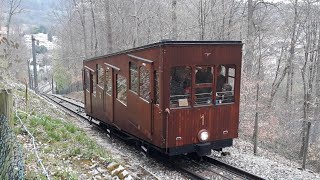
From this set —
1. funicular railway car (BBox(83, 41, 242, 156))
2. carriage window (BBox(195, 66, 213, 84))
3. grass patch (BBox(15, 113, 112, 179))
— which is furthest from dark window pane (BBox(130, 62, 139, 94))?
grass patch (BBox(15, 113, 112, 179))

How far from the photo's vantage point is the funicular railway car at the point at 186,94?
26.6 ft

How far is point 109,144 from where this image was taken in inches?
457

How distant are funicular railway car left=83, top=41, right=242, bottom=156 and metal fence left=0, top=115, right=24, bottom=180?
386cm

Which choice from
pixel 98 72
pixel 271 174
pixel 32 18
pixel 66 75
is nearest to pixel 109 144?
pixel 98 72

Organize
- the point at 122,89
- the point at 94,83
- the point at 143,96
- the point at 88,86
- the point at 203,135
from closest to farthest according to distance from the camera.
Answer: the point at 203,135 < the point at 143,96 < the point at 122,89 < the point at 94,83 < the point at 88,86

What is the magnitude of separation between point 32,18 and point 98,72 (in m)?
→ 167

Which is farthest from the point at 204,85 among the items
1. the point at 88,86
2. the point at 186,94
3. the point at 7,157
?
the point at 88,86

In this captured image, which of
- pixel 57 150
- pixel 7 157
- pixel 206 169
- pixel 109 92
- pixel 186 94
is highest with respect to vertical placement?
pixel 186 94

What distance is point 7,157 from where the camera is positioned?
4.33 meters

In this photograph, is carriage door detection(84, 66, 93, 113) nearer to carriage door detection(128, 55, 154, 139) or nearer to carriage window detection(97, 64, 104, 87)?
carriage window detection(97, 64, 104, 87)

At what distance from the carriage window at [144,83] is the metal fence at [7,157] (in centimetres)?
409

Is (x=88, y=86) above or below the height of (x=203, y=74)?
below

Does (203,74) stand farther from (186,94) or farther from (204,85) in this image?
(186,94)

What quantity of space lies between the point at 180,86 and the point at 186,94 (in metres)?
0.25
